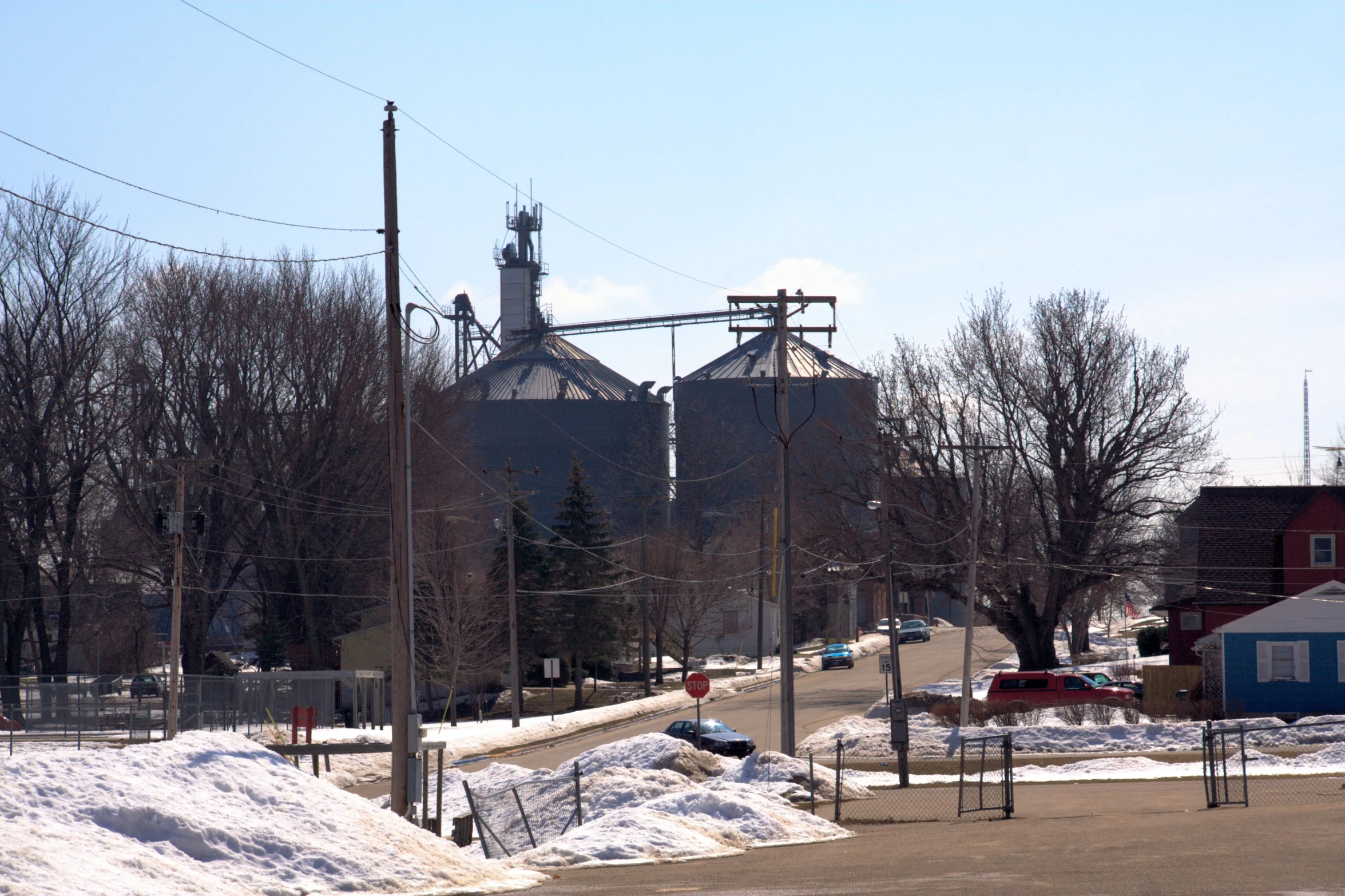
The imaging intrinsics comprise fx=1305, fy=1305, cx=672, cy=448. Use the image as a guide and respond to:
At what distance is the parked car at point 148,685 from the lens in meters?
54.3

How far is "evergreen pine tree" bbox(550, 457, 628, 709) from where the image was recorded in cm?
6162

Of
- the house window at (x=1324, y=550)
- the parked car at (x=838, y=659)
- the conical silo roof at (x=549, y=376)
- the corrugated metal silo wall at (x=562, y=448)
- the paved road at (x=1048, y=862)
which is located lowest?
the parked car at (x=838, y=659)

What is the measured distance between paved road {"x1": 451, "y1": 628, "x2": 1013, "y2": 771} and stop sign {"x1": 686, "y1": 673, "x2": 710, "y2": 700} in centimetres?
305

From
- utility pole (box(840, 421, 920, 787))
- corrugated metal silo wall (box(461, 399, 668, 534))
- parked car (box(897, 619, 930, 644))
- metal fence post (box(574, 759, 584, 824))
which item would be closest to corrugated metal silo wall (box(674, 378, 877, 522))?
corrugated metal silo wall (box(461, 399, 668, 534))

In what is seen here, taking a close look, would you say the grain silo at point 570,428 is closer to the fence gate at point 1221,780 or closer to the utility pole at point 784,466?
the utility pole at point 784,466

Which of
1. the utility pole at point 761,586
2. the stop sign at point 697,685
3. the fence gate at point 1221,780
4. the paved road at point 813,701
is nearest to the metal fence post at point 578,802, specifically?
the fence gate at point 1221,780

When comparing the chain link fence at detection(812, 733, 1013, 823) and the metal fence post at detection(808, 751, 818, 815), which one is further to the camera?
the metal fence post at detection(808, 751, 818, 815)

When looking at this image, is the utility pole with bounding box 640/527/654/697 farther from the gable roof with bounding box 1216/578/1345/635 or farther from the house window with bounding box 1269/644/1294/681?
the house window with bounding box 1269/644/1294/681

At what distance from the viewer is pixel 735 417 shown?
100 m

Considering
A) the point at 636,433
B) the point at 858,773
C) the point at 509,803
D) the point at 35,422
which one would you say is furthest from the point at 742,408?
the point at 509,803

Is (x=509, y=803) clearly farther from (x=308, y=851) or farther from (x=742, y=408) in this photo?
(x=742, y=408)

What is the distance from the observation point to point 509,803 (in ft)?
73.4

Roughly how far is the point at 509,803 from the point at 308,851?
10.6 meters

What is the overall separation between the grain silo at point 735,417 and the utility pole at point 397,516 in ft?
230
